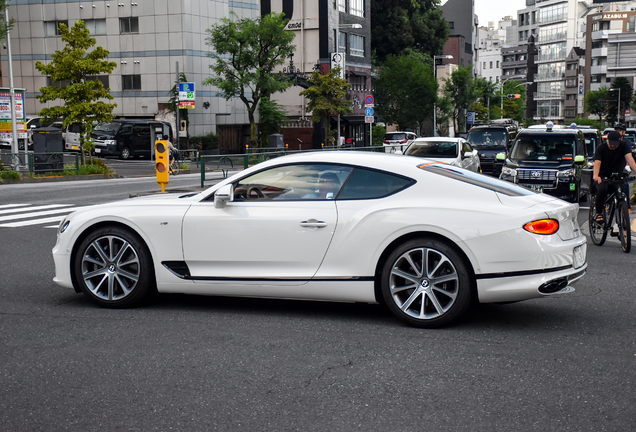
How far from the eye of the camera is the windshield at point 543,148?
61.3 feet

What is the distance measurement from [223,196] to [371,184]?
1.23 metres

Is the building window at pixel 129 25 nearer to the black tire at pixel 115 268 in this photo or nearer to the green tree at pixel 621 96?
the black tire at pixel 115 268

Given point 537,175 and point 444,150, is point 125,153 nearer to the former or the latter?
point 444,150

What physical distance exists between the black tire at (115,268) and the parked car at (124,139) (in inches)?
1532

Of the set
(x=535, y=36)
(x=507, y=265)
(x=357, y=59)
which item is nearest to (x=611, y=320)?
(x=507, y=265)

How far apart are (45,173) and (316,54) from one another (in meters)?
39.4

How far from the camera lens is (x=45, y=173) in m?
28.5

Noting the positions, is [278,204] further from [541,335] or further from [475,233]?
[541,335]

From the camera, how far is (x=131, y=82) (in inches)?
2103

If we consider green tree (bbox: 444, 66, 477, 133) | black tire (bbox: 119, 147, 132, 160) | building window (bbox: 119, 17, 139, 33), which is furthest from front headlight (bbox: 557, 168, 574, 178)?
green tree (bbox: 444, 66, 477, 133)

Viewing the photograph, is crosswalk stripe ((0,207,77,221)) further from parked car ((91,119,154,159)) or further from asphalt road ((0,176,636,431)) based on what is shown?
parked car ((91,119,154,159))

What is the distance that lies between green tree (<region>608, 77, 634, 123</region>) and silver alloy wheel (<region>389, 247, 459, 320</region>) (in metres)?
115

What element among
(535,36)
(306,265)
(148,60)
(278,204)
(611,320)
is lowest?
(611,320)

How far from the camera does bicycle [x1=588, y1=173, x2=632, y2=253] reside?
1062 cm
